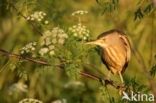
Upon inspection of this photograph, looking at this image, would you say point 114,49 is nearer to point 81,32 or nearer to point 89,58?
point 81,32

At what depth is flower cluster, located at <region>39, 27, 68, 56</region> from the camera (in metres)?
2.76

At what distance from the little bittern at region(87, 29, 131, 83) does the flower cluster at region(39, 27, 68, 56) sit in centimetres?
15

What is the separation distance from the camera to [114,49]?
2.74m

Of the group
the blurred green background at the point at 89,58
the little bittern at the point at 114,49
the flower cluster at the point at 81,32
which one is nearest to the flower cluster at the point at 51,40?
the flower cluster at the point at 81,32

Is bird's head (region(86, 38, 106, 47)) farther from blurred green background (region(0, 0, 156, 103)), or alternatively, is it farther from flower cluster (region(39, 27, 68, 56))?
blurred green background (region(0, 0, 156, 103))

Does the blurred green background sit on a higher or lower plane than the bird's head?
higher

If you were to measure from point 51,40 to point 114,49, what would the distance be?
284 mm

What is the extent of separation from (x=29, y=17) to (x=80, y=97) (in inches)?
89.7

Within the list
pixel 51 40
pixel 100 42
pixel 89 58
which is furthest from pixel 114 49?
pixel 89 58

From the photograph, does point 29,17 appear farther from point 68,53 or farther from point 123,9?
point 123,9

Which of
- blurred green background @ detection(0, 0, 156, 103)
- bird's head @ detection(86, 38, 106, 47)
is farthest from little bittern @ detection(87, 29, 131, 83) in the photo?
blurred green background @ detection(0, 0, 156, 103)

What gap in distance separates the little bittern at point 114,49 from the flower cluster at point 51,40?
0.15 meters

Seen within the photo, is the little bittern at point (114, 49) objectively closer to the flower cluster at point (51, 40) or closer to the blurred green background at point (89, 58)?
the flower cluster at point (51, 40)

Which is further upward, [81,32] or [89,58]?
[89,58]
